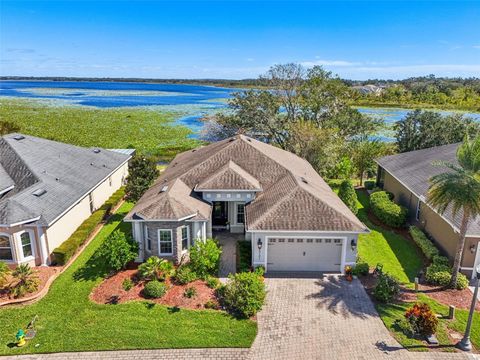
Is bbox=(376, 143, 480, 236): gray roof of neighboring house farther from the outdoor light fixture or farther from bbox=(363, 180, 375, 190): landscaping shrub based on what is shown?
the outdoor light fixture

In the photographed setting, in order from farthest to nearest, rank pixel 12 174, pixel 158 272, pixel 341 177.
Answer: pixel 341 177 < pixel 12 174 < pixel 158 272

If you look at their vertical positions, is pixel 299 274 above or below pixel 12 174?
below

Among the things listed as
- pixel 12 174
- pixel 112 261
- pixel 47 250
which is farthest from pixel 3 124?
pixel 112 261

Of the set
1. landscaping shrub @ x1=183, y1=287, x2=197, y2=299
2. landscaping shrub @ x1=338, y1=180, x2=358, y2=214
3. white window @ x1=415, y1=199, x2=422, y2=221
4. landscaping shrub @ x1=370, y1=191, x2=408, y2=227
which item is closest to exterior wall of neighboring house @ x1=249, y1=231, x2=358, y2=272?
landscaping shrub @ x1=183, y1=287, x2=197, y2=299

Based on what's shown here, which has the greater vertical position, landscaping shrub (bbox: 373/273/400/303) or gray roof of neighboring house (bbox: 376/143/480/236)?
gray roof of neighboring house (bbox: 376/143/480/236)

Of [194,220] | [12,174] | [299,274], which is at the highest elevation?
[12,174]

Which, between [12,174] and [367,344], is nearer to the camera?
[367,344]

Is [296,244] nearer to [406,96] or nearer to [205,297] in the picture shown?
[205,297]
